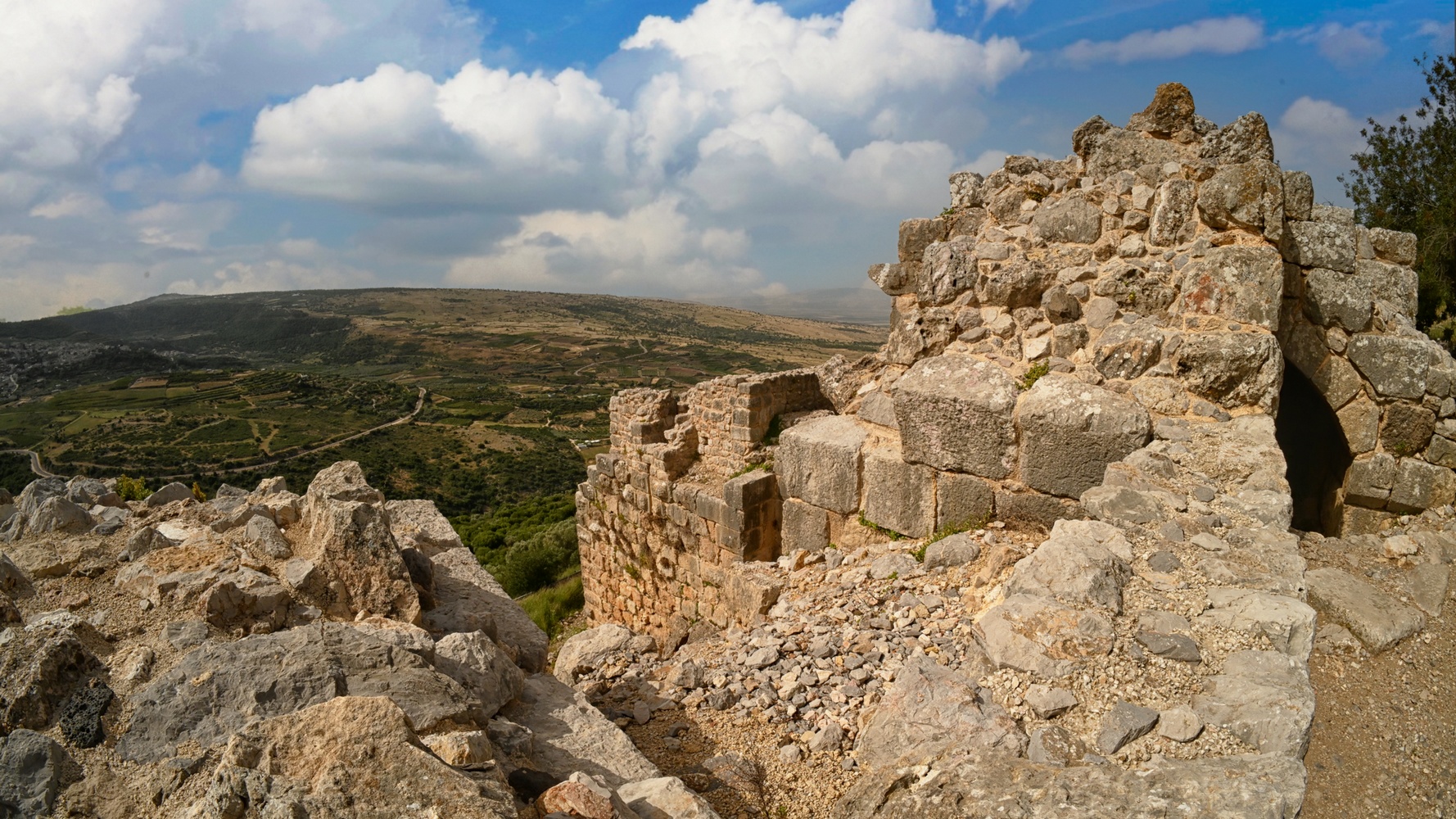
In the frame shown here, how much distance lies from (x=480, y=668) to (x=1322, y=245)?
21.5ft

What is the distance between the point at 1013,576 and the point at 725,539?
328cm

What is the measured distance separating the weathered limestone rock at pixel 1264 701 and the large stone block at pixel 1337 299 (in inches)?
156

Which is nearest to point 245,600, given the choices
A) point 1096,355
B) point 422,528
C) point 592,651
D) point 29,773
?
point 29,773

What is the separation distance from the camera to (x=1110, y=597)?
10.9ft

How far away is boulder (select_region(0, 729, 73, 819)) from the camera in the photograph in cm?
192

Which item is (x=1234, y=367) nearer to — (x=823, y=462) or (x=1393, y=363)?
(x=1393, y=363)

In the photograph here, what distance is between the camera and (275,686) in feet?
7.73

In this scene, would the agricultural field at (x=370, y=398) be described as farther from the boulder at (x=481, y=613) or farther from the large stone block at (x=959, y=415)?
the large stone block at (x=959, y=415)

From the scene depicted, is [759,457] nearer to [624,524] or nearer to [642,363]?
[624,524]

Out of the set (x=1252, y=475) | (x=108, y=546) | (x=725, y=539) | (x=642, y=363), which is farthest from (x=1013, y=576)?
(x=642, y=363)

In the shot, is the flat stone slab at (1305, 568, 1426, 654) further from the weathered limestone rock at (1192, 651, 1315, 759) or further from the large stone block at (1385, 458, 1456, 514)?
→ the large stone block at (1385, 458, 1456, 514)

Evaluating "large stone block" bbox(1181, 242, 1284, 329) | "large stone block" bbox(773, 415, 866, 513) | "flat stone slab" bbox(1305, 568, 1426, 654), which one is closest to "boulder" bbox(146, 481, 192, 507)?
"large stone block" bbox(773, 415, 866, 513)

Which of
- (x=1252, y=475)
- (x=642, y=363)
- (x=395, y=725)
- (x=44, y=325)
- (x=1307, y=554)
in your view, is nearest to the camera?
(x=395, y=725)

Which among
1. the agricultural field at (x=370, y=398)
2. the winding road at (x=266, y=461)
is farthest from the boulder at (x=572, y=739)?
the winding road at (x=266, y=461)
